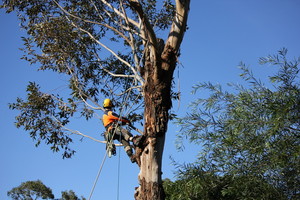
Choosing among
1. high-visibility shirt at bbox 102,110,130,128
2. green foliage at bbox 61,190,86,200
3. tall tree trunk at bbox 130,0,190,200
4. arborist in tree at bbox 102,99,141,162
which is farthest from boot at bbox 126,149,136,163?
green foliage at bbox 61,190,86,200

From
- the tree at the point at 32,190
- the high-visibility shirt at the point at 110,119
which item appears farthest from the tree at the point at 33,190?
the high-visibility shirt at the point at 110,119

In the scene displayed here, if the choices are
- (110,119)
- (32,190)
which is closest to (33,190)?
(32,190)

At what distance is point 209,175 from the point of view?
5820mm

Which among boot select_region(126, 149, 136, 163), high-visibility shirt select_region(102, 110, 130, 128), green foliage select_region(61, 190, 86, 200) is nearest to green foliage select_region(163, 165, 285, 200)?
boot select_region(126, 149, 136, 163)

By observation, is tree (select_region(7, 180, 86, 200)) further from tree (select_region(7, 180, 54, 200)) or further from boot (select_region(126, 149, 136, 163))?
boot (select_region(126, 149, 136, 163))

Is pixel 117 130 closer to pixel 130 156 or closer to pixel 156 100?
pixel 130 156

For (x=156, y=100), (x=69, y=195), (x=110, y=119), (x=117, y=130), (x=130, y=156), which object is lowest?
(x=130, y=156)

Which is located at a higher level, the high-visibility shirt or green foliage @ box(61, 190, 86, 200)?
green foliage @ box(61, 190, 86, 200)

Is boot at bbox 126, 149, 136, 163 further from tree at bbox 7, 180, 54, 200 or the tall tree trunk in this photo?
tree at bbox 7, 180, 54, 200

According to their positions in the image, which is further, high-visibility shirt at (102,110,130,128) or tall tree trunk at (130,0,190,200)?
high-visibility shirt at (102,110,130,128)

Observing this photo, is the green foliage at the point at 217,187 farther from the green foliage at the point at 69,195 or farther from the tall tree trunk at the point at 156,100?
the green foliage at the point at 69,195

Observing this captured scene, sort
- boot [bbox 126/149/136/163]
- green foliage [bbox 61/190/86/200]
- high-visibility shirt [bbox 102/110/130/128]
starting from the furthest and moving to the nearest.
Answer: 1. green foliage [bbox 61/190/86/200]
2. high-visibility shirt [bbox 102/110/130/128]
3. boot [bbox 126/149/136/163]

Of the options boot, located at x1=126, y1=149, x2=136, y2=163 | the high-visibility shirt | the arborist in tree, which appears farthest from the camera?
the high-visibility shirt

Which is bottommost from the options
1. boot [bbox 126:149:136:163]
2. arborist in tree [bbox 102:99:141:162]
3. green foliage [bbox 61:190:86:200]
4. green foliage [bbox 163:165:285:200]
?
green foliage [bbox 163:165:285:200]
